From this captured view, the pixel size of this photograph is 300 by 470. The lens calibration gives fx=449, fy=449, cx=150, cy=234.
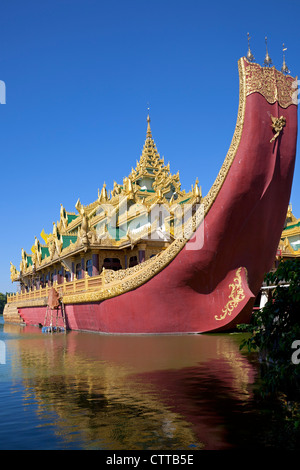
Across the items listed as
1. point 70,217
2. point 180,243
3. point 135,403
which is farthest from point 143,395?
point 70,217

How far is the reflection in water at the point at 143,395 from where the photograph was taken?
4.04 meters

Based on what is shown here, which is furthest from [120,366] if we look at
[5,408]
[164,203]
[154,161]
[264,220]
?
[154,161]

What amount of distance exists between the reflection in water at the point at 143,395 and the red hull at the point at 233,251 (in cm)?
322

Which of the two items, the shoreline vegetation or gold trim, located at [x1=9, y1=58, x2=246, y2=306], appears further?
gold trim, located at [x1=9, y1=58, x2=246, y2=306]

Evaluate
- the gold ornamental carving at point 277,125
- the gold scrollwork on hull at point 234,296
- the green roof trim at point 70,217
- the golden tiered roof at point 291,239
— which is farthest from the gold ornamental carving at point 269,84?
the green roof trim at point 70,217

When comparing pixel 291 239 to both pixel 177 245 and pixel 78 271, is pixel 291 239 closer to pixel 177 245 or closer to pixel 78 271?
pixel 78 271

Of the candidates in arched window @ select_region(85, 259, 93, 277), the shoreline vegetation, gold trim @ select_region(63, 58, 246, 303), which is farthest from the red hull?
the shoreline vegetation

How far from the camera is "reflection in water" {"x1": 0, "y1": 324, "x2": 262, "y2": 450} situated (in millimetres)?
4043

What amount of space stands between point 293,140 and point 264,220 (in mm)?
2391

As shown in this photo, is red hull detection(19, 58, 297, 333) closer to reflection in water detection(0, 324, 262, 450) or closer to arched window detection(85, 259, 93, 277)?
reflection in water detection(0, 324, 262, 450)

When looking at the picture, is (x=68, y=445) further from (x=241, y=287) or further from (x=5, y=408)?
(x=241, y=287)

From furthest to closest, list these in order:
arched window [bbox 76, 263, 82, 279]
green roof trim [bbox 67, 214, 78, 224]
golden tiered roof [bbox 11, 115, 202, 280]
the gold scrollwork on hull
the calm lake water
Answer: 1. green roof trim [bbox 67, 214, 78, 224]
2. arched window [bbox 76, 263, 82, 279]
3. golden tiered roof [bbox 11, 115, 202, 280]
4. the gold scrollwork on hull
5. the calm lake water

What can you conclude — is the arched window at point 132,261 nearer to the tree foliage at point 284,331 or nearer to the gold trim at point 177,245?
the gold trim at point 177,245

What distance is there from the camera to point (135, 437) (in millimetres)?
4031
